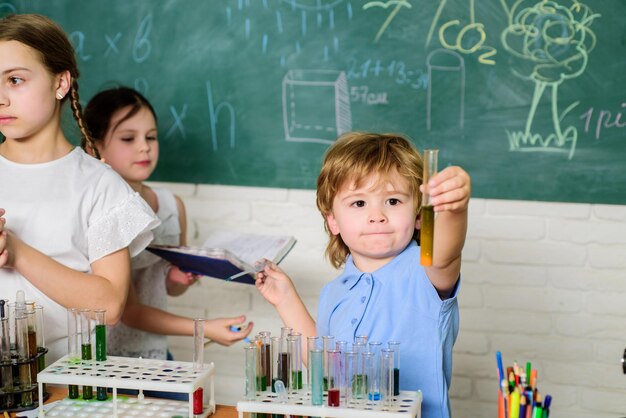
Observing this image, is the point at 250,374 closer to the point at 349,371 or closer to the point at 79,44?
the point at 349,371

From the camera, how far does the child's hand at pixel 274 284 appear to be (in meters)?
1.91

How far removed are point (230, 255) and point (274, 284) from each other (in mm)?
137

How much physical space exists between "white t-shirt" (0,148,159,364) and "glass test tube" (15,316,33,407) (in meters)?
0.25

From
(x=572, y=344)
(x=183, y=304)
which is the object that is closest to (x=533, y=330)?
(x=572, y=344)

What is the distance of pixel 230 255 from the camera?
1985mm

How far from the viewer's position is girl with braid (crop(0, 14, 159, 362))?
1.85m

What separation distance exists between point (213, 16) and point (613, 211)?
1.58 m

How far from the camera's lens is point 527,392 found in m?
1.26

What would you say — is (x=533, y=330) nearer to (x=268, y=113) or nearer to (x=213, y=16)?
(x=268, y=113)

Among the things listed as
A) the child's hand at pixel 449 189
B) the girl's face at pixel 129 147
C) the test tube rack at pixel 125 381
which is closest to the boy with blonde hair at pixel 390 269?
the child's hand at pixel 449 189

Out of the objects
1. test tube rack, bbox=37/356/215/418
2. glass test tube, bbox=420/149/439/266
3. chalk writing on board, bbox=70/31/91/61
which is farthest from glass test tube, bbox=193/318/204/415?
chalk writing on board, bbox=70/31/91/61

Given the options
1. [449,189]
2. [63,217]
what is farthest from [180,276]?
[449,189]

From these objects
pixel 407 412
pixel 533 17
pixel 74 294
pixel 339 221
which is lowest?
pixel 407 412

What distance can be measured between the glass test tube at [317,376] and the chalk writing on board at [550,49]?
1756 mm
